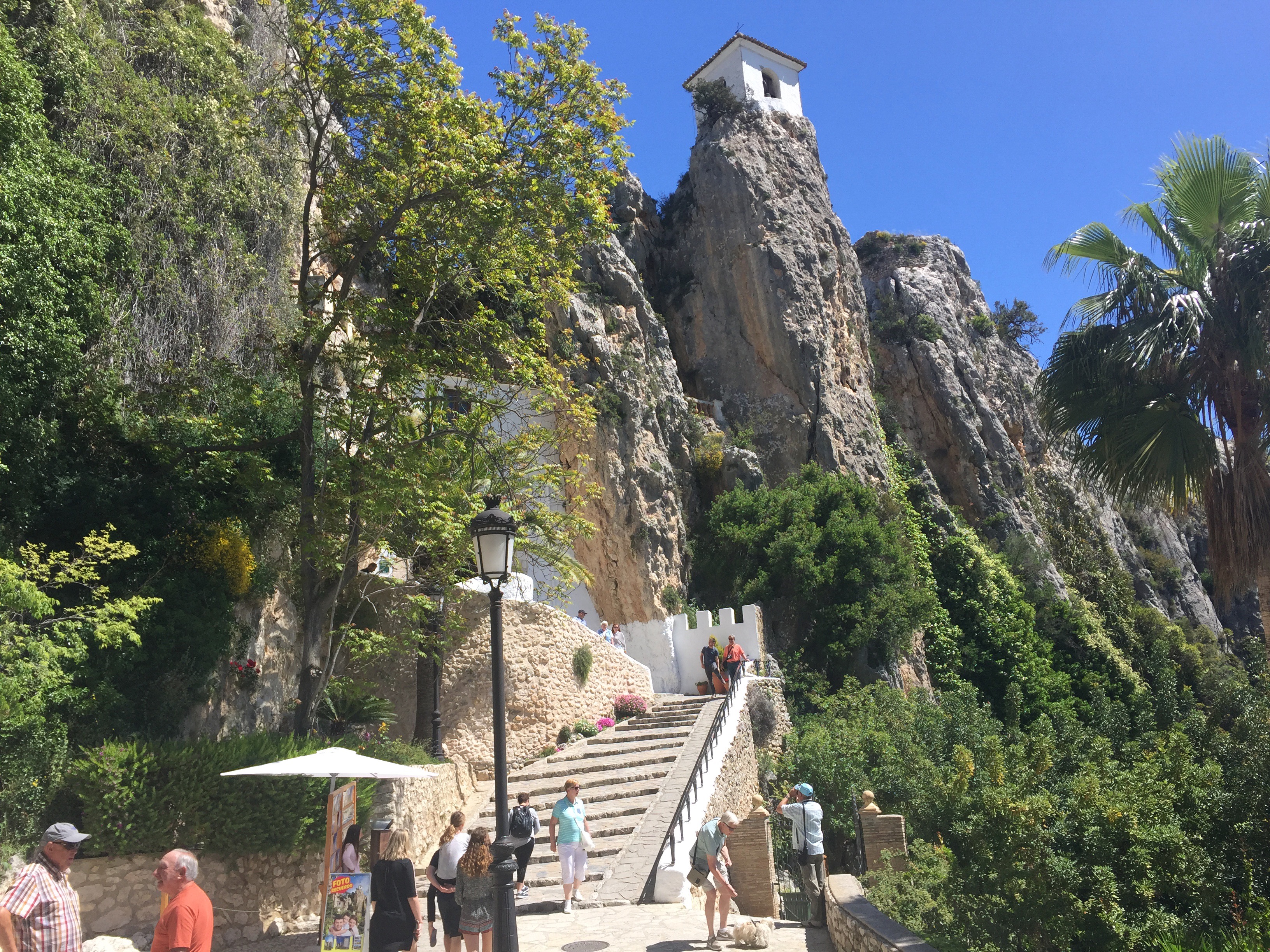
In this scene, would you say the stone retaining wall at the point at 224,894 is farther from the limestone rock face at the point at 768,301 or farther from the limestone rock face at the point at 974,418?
the limestone rock face at the point at 974,418

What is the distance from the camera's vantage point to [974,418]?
35.1m

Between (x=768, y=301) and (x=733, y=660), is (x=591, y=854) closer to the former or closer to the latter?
(x=733, y=660)

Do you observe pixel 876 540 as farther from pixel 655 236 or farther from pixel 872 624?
pixel 655 236

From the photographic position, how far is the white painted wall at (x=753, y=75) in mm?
35094

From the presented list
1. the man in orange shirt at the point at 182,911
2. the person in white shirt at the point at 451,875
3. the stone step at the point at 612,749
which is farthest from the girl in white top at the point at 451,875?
the stone step at the point at 612,749

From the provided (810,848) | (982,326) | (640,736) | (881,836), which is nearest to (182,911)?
(810,848)

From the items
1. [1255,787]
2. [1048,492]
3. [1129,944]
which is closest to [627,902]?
[1129,944]

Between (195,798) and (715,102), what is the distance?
105 ft

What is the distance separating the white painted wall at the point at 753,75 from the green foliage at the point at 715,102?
57 cm

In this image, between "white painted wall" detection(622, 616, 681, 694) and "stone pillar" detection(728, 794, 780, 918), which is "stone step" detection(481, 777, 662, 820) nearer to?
"stone pillar" detection(728, 794, 780, 918)

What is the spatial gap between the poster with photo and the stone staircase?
3.51 m

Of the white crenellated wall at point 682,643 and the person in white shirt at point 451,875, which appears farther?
the white crenellated wall at point 682,643

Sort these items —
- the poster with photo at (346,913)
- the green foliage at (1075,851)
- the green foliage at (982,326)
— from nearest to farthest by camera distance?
1. the green foliage at (1075,851)
2. the poster with photo at (346,913)
3. the green foliage at (982,326)

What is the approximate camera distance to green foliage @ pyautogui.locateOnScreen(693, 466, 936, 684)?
22.7m
